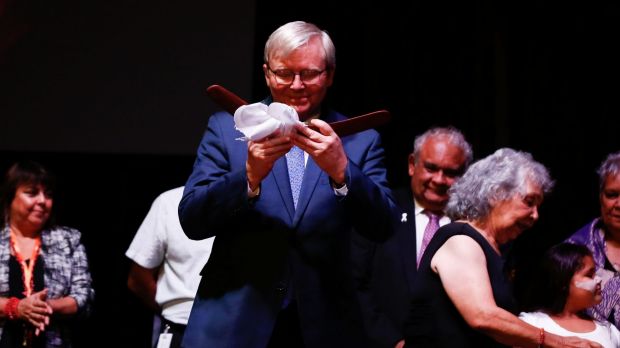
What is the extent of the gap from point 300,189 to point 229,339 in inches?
13.9

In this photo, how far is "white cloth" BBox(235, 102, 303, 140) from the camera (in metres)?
1.75

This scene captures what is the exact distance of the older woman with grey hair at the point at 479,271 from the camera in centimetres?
258

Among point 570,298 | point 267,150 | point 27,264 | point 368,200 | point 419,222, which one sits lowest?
point 27,264

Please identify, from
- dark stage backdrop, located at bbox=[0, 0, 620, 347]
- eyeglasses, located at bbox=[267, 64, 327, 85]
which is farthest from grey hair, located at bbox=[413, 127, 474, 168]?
eyeglasses, located at bbox=[267, 64, 327, 85]

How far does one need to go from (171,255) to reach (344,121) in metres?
1.63

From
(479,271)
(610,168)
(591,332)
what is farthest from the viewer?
(610,168)

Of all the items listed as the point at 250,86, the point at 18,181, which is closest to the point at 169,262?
the point at 18,181

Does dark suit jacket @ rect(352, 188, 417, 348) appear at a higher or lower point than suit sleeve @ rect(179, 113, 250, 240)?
lower

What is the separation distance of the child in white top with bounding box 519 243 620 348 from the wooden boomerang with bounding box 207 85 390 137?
1439mm

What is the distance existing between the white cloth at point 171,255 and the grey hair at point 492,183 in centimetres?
90

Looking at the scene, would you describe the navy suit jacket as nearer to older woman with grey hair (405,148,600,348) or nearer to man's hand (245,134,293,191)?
man's hand (245,134,293,191)

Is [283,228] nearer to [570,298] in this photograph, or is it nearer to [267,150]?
[267,150]

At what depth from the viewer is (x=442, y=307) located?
104 inches

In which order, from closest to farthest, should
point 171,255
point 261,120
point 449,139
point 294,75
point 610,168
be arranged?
point 261,120 → point 294,75 → point 171,255 → point 610,168 → point 449,139
